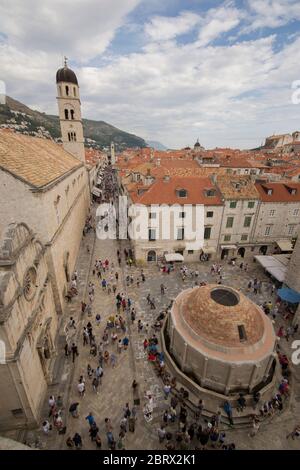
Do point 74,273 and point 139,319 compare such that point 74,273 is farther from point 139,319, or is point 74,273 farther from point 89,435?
point 89,435

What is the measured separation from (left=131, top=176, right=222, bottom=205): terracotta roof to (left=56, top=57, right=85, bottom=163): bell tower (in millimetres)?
20894

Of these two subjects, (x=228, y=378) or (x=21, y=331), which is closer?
(x=21, y=331)

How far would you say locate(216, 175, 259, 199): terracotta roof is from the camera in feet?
93.7

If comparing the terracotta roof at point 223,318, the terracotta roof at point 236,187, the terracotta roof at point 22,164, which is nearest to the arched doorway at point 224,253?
the terracotta roof at point 236,187

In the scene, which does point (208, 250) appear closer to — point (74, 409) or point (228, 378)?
point (228, 378)

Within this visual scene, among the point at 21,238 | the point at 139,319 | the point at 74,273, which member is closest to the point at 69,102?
the point at 74,273

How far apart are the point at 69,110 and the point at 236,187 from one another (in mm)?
30963

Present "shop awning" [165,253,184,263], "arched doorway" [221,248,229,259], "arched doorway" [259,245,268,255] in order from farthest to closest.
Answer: "arched doorway" [259,245,268,255] → "arched doorway" [221,248,229,259] → "shop awning" [165,253,184,263]

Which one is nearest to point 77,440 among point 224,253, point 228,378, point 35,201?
point 228,378

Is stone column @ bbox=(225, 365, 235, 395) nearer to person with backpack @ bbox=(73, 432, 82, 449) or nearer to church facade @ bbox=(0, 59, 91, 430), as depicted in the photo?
person with backpack @ bbox=(73, 432, 82, 449)

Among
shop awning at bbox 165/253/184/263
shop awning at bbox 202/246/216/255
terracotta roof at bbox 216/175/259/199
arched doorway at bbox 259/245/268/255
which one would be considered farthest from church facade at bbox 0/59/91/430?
arched doorway at bbox 259/245/268/255

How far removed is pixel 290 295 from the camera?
70.3 ft
